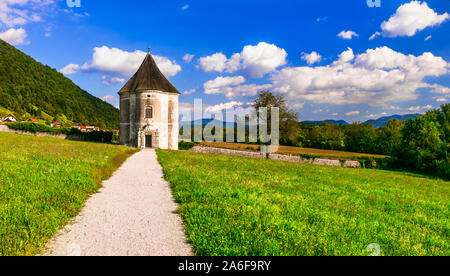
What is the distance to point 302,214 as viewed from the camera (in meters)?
5.91

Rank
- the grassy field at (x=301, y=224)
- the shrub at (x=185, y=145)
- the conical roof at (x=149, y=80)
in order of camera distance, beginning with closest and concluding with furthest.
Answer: the grassy field at (x=301, y=224), the conical roof at (x=149, y=80), the shrub at (x=185, y=145)

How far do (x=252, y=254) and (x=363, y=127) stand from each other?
226 feet

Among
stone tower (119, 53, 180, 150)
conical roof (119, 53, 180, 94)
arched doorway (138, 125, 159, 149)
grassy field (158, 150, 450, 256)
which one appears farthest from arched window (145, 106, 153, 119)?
grassy field (158, 150, 450, 256)

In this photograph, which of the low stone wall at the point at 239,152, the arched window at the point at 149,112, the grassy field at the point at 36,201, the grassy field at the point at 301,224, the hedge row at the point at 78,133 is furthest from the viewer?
the hedge row at the point at 78,133

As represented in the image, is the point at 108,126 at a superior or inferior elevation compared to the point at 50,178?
superior

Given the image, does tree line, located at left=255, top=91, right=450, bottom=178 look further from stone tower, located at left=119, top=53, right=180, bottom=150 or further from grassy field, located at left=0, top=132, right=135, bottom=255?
grassy field, located at left=0, top=132, right=135, bottom=255

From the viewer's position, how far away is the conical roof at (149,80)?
37344 mm

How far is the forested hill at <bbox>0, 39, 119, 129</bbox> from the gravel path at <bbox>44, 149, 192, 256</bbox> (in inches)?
4391

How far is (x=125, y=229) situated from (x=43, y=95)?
448ft

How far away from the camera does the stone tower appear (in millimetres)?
36219

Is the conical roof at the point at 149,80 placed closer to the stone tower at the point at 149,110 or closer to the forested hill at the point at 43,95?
the stone tower at the point at 149,110

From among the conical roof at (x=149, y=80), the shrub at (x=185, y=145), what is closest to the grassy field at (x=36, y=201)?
the conical roof at (x=149, y=80)
